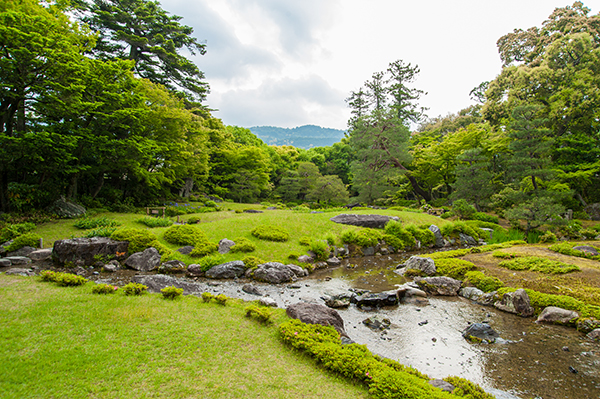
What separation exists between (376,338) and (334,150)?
42.9 meters

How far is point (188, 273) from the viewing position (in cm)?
951

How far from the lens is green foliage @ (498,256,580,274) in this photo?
331 inches

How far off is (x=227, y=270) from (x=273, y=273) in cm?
173

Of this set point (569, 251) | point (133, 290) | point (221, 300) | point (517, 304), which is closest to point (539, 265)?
point (569, 251)

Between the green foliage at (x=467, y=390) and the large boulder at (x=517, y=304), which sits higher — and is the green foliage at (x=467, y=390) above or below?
above

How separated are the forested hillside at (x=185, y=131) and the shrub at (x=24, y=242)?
4313 millimetres

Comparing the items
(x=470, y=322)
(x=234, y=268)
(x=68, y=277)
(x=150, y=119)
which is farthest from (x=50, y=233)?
(x=470, y=322)

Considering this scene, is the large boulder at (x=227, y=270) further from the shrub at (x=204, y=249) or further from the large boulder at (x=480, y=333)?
the large boulder at (x=480, y=333)

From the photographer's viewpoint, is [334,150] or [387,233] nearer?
[387,233]

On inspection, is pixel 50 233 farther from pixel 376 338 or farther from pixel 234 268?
pixel 376 338

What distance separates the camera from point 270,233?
41.3 ft

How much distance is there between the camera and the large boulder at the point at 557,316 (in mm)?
A: 6124

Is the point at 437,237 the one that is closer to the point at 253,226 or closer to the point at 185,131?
the point at 253,226

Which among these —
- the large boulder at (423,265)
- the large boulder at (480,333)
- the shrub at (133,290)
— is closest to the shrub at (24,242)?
the shrub at (133,290)
